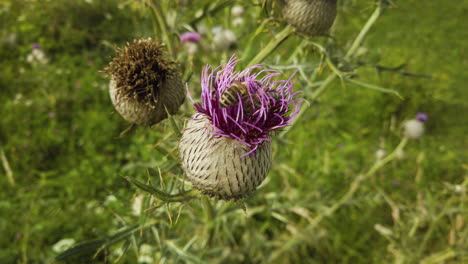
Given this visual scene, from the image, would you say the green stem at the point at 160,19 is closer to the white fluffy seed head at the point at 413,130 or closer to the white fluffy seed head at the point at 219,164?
the white fluffy seed head at the point at 219,164

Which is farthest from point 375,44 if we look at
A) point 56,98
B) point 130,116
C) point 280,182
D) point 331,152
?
point 130,116

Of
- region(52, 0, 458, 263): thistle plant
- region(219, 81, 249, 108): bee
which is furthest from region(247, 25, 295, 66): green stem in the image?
region(219, 81, 249, 108): bee

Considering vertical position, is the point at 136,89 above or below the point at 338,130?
above

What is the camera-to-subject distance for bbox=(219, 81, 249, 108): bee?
4.65ft

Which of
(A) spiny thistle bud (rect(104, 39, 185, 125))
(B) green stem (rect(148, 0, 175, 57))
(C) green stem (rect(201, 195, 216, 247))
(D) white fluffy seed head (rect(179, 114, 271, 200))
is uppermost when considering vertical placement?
(B) green stem (rect(148, 0, 175, 57))

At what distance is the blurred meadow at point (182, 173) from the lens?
7.28 feet

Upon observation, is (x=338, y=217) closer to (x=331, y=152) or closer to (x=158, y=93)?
(x=331, y=152)

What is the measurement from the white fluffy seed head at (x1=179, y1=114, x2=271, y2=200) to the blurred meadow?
0.31 ft

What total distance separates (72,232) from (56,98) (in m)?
2.57

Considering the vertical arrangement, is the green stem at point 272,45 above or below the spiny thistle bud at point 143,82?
below

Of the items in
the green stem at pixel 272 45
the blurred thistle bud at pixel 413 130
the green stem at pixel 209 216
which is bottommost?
the blurred thistle bud at pixel 413 130

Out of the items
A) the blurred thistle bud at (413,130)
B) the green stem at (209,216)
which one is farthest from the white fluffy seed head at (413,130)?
the green stem at (209,216)

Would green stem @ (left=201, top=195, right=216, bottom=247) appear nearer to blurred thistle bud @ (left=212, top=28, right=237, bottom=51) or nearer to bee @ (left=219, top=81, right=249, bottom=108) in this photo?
bee @ (left=219, top=81, right=249, bottom=108)

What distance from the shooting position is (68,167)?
4.41 metres
